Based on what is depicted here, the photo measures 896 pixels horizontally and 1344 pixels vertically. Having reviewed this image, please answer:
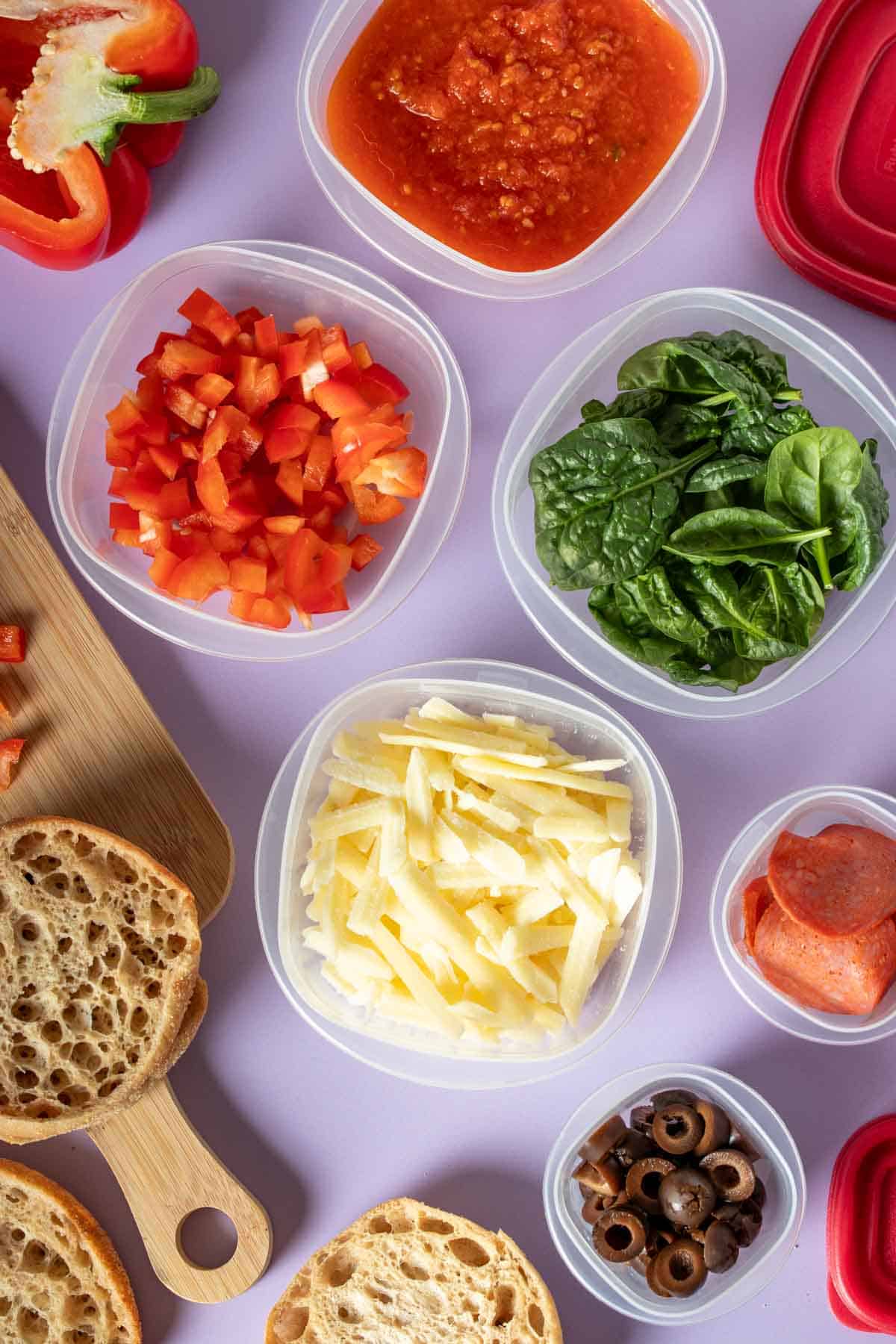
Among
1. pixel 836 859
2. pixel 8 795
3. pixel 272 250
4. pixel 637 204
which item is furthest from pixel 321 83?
pixel 836 859

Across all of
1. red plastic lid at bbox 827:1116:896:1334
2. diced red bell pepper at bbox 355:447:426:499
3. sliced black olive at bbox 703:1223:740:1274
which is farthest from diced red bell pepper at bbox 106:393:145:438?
red plastic lid at bbox 827:1116:896:1334

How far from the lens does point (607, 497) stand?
196cm

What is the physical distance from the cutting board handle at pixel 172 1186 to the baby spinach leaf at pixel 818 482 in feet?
5.21

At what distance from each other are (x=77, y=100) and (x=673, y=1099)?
6.76 feet

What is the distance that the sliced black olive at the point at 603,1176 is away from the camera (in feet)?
6.82

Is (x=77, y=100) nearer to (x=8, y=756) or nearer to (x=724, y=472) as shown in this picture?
(x=8, y=756)

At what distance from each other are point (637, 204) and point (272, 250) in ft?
2.32

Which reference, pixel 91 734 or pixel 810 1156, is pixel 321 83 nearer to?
pixel 91 734

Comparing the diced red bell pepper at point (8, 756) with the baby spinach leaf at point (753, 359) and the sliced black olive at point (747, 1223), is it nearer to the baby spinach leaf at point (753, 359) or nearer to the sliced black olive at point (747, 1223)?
the baby spinach leaf at point (753, 359)

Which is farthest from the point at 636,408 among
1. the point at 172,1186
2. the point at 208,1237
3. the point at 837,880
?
the point at 208,1237

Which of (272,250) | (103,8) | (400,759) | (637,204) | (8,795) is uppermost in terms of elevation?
(637,204)

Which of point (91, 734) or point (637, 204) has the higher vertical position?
point (637, 204)

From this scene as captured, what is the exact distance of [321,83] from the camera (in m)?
2.18

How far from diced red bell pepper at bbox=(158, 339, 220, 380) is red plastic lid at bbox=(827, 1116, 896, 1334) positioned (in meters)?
1.93
